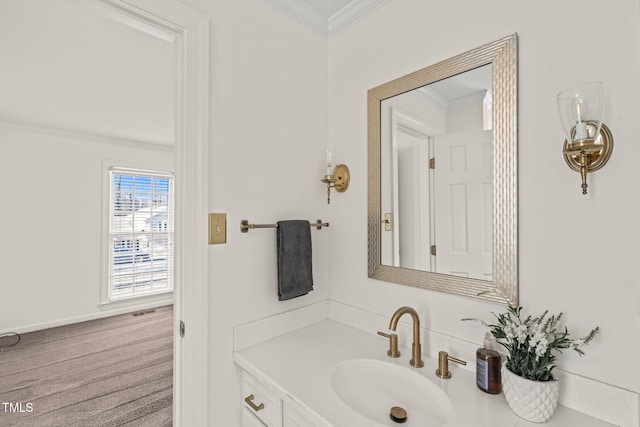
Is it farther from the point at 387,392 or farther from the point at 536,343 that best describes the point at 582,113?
the point at 387,392

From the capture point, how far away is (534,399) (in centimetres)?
81

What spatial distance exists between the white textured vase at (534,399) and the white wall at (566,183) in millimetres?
153

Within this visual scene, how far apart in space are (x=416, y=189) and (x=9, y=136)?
4510mm

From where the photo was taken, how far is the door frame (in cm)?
115

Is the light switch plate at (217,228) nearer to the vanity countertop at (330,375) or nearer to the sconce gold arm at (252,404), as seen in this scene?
the vanity countertop at (330,375)

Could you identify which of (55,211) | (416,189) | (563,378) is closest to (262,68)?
(416,189)

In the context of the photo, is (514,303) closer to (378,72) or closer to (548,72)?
(548,72)

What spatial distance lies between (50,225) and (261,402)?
396cm

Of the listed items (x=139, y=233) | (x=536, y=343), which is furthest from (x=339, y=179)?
(x=139, y=233)

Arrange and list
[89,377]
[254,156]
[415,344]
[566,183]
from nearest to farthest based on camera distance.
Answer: [566,183] < [415,344] < [254,156] < [89,377]

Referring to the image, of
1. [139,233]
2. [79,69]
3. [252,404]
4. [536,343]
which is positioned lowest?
[252,404]

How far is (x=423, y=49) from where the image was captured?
127cm

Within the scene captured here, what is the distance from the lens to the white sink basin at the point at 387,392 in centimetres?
95

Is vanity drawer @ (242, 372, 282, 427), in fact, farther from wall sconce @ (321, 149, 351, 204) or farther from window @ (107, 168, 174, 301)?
window @ (107, 168, 174, 301)
